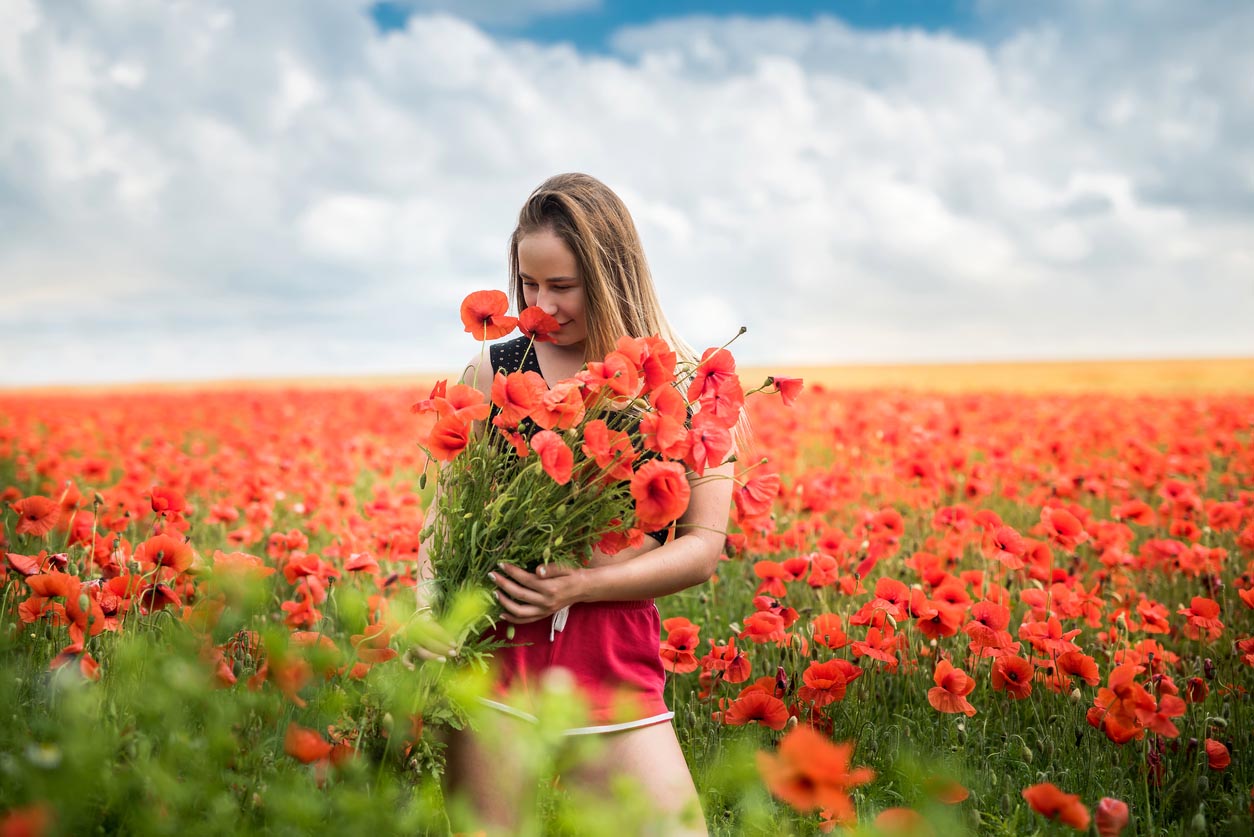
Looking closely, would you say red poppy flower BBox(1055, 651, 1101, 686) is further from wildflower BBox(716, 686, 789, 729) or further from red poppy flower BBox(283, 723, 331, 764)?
red poppy flower BBox(283, 723, 331, 764)

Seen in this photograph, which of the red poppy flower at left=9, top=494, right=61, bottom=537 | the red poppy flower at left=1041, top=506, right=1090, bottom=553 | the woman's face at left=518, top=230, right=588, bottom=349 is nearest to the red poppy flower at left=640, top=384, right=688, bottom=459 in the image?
the woman's face at left=518, top=230, right=588, bottom=349

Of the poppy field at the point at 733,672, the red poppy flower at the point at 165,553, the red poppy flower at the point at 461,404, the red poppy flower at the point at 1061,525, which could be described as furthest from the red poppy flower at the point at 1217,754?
the red poppy flower at the point at 165,553

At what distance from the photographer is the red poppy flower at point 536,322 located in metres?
2.21

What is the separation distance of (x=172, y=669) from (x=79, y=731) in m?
0.15

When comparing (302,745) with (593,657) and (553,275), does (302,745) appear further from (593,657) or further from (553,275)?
(553,275)

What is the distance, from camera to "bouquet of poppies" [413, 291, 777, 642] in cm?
181

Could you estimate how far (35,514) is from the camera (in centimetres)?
291

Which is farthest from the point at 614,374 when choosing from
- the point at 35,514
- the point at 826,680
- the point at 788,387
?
the point at 35,514

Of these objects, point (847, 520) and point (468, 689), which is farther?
point (847, 520)

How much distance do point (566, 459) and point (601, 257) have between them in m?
0.84

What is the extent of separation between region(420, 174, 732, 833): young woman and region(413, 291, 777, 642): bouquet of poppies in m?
0.09

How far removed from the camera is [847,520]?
583 cm

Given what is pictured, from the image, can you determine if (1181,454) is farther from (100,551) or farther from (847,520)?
(100,551)

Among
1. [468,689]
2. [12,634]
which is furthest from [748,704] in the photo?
[12,634]
